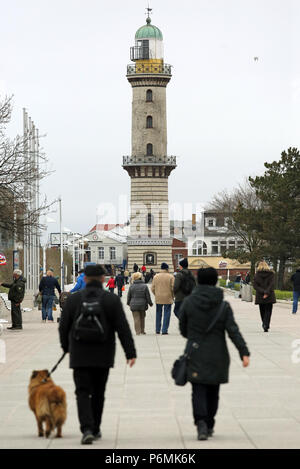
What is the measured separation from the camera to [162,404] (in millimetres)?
11477

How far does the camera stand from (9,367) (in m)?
15.7

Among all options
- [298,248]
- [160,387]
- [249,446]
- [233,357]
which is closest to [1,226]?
[233,357]

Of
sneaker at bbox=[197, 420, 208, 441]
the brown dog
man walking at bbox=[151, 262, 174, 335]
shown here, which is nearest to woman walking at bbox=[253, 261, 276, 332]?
man walking at bbox=[151, 262, 174, 335]

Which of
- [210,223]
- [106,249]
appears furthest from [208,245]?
[106,249]

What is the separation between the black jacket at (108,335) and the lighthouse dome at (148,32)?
8814 cm

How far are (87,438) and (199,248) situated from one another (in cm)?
11442

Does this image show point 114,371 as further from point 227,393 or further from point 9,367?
point 227,393

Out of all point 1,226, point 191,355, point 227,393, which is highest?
point 1,226

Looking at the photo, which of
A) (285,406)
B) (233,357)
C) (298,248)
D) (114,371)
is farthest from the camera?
(298,248)

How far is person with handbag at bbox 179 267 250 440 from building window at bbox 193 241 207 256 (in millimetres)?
112911

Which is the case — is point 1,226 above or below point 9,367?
above

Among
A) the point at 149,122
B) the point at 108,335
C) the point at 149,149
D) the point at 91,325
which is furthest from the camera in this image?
the point at 149,122

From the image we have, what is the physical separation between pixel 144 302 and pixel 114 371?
734cm

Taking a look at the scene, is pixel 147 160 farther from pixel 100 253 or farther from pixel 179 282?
pixel 179 282
